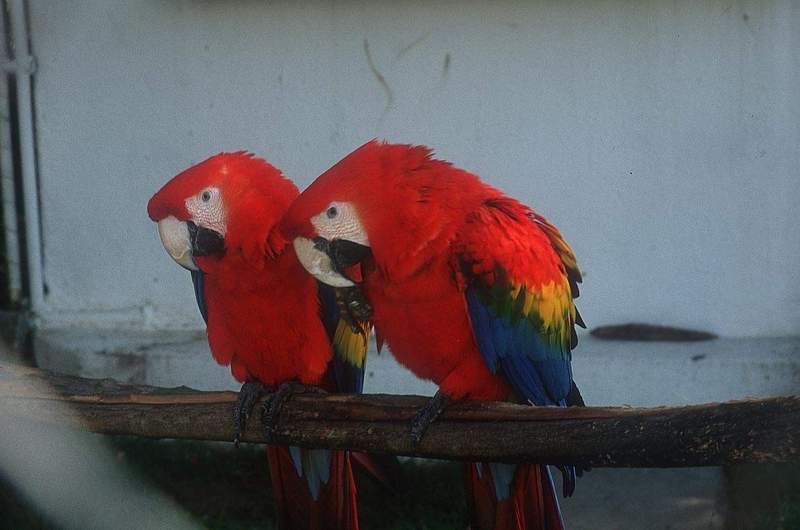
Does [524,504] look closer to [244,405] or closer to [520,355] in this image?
[520,355]

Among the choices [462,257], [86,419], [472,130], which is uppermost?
[472,130]

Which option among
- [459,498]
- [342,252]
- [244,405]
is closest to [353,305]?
[342,252]

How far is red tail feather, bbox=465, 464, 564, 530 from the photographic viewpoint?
6.12 ft

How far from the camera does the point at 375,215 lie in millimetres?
1708

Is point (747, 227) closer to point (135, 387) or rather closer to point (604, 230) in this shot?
point (604, 230)

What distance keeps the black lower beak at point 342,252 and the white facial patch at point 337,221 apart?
1 cm

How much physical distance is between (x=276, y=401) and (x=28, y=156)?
51.9 inches

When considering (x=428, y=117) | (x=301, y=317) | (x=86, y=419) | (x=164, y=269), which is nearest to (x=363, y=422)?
(x=301, y=317)

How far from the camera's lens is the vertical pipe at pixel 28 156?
2688mm

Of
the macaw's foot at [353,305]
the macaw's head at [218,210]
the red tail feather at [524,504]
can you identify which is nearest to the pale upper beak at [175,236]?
the macaw's head at [218,210]

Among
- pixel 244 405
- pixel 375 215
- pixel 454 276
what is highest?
pixel 375 215

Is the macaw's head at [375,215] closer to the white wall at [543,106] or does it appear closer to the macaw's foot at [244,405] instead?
the macaw's foot at [244,405]

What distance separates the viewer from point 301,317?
1978 millimetres

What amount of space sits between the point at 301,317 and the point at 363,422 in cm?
29
